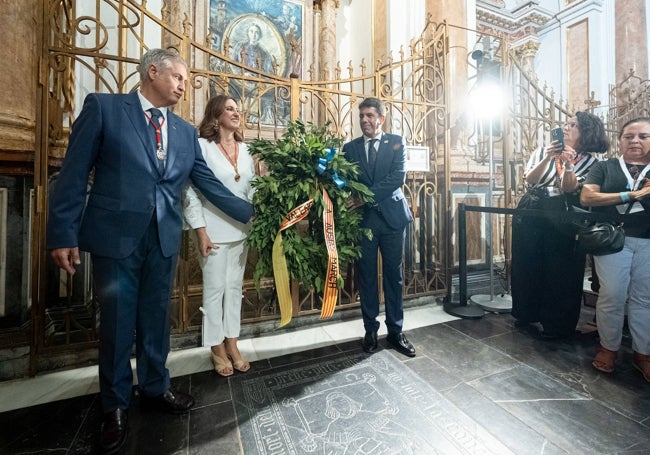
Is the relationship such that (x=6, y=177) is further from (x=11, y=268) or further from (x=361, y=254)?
(x=361, y=254)

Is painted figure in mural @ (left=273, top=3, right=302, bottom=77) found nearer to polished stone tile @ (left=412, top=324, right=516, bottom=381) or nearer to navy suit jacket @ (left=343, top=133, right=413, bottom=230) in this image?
navy suit jacket @ (left=343, top=133, right=413, bottom=230)

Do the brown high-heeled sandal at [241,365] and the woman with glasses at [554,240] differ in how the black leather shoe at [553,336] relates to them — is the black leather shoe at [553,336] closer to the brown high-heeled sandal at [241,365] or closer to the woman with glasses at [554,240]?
the woman with glasses at [554,240]

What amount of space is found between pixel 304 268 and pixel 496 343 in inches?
76.2

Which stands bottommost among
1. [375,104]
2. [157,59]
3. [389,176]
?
[389,176]

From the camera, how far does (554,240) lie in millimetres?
2881

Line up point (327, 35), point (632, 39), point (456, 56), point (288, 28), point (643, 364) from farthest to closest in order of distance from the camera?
point (632, 39) → point (327, 35) → point (288, 28) → point (456, 56) → point (643, 364)

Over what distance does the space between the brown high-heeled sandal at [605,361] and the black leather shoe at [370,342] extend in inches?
66.0

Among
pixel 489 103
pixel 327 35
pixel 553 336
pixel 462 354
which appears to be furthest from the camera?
pixel 327 35

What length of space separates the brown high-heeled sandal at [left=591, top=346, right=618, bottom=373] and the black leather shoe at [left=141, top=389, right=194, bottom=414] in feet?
9.71

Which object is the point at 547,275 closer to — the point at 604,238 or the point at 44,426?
the point at 604,238

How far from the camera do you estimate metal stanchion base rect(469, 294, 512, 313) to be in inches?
141

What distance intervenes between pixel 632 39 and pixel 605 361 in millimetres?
9716

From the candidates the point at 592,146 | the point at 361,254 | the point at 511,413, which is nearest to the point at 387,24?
the point at 592,146

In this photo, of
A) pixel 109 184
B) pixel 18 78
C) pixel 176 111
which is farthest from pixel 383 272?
pixel 18 78
